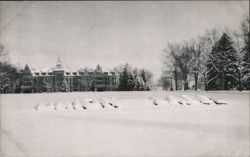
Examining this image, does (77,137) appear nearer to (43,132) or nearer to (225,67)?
(43,132)

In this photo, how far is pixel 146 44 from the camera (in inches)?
62.1

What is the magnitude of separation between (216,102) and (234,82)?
0.16 meters

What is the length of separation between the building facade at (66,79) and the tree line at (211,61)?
30cm

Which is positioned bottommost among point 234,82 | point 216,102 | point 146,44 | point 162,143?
point 162,143

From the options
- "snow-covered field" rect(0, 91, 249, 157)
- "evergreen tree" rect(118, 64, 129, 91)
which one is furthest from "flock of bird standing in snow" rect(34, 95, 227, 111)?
"evergreen tree" rect(118, 64, 129, 91)

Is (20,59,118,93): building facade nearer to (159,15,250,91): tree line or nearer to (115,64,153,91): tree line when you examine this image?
(115,64,153,91): tree line

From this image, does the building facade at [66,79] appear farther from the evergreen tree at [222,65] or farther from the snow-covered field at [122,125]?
the evergreen tree at [222,65]

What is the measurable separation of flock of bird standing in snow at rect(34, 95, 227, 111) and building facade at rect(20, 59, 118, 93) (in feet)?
0.30

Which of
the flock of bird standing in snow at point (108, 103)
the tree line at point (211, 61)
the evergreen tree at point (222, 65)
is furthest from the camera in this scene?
the evergreen tree at point (222, 65)

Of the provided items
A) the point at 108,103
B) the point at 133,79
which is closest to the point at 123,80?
the point at 133,79

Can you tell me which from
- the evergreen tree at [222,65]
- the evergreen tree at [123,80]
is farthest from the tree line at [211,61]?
the evergreen tree at [123,80]

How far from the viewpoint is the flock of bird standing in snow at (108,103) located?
146 centimetres

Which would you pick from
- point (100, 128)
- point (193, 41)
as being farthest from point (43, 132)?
point (193, 41)

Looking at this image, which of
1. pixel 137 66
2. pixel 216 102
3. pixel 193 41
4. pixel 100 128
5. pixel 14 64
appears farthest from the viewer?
pixel 216 102
